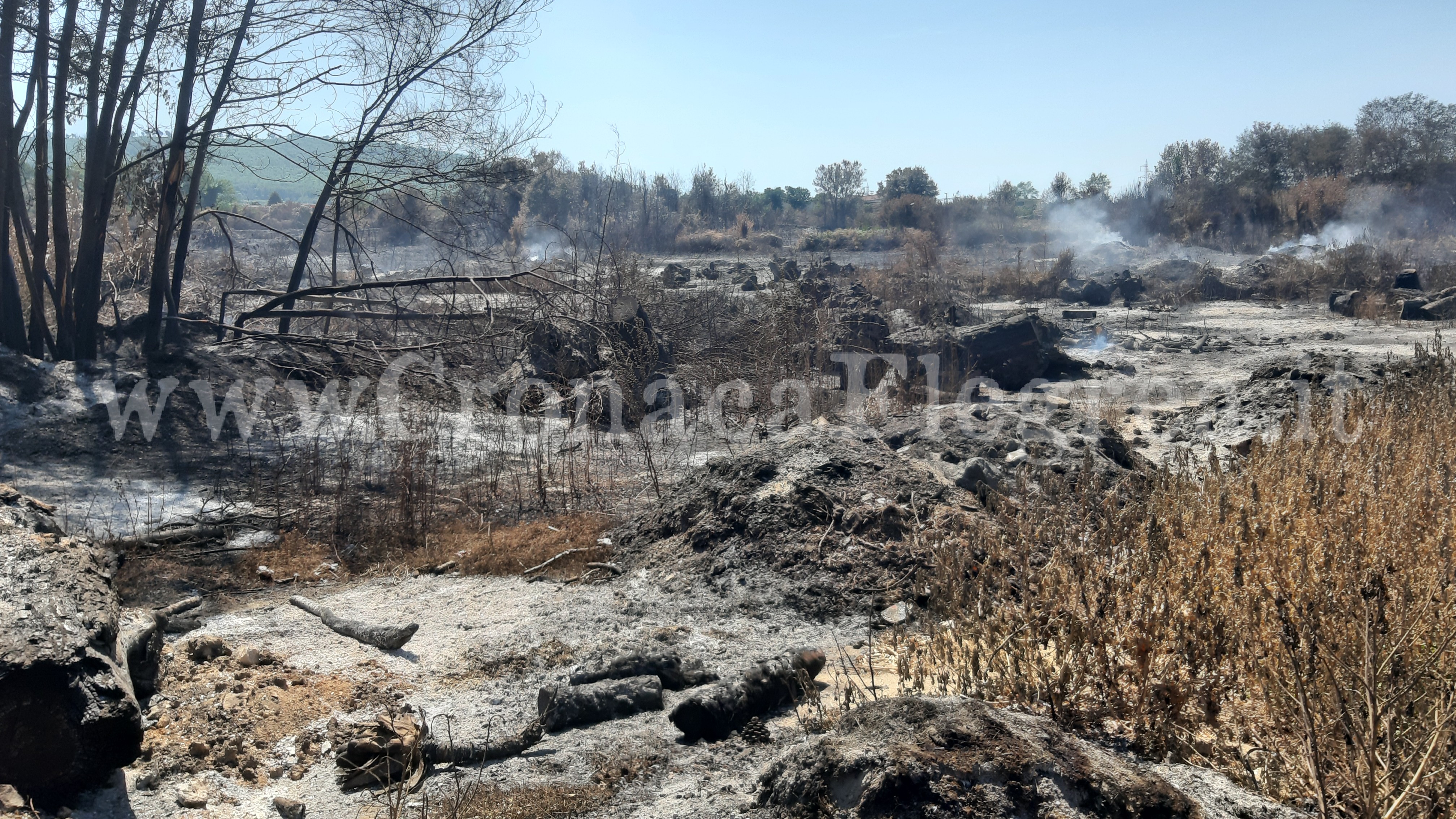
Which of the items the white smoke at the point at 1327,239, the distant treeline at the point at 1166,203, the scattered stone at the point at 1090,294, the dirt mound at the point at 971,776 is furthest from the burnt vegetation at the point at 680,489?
the distant treeline at the point at 1166,203

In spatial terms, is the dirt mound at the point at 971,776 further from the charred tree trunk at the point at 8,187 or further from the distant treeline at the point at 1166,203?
the distant treeline at the point at 1166,203

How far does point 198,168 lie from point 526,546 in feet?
22.1

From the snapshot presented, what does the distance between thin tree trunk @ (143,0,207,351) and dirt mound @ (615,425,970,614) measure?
6.57 metres

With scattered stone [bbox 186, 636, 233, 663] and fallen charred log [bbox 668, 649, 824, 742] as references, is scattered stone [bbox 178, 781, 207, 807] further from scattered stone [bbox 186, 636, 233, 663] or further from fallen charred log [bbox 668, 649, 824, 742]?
fallen charred log [bbox 668, 649, 824, 742]

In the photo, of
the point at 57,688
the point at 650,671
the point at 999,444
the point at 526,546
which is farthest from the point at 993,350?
the point at 57,688

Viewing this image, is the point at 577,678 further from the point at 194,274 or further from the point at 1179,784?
the point at 194,274

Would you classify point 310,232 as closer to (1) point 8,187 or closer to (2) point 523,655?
(1) point 8,187

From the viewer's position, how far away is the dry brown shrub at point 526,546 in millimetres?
6086

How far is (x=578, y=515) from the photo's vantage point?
7.00 meters

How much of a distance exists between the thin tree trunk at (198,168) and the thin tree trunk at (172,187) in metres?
0.13

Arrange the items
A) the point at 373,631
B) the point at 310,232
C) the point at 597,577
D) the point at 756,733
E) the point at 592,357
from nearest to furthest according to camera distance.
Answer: the point at 756,733 → the point at 373,631 → the point at 597,577 → the point at 310,232 → the point at 592,357

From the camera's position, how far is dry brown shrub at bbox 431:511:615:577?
609 cm

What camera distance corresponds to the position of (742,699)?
3529 millimetres

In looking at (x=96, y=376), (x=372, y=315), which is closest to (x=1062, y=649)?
(x=372, y=315)
